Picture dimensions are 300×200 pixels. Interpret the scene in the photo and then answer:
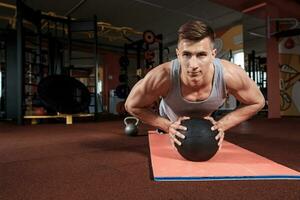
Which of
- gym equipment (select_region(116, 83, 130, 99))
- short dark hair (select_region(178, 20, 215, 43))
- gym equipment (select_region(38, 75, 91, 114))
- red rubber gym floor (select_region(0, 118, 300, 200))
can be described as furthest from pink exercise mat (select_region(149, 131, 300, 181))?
gym equipment (select_region(116, 83, 130, 99))

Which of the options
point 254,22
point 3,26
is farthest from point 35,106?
point 254,22

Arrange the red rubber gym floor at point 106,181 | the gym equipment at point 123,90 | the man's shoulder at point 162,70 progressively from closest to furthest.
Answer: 1. the red rubber gym floor at point 106,181
2. the man's shoulder at point 162,70
3. the gym equipment at point 123,90

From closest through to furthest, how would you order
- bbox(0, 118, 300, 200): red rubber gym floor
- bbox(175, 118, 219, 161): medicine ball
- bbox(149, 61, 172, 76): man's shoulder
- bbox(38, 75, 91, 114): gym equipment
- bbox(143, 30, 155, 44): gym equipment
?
bbox(0, 118, 300, 200): red rubber gym floor, bbox(175, 118, 219, 161): medicine ball, bbox(149, 61, 172, 76): man's shoulder, bbox(38, 75, 91, 114): gym equipment, bbox(143, 30, 155, 44): gym equipment

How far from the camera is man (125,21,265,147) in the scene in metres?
1.18

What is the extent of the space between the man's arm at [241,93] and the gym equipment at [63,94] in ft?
9.56

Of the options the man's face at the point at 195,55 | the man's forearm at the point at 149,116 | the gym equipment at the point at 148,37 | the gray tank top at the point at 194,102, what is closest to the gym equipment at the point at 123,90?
the gym equipment at the point at 148,37

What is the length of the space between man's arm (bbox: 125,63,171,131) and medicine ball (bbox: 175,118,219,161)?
0.63 feet

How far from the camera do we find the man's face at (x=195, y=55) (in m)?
1.16

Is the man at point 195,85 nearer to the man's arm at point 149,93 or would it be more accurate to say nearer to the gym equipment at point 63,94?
the man's arm at point 149,93

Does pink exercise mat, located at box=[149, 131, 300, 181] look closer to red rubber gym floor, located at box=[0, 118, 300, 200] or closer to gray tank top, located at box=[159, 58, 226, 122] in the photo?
red rubber gym floor, located at box=[0, 118, 300, 200]

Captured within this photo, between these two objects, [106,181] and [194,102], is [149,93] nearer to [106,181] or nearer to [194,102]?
[194,102]

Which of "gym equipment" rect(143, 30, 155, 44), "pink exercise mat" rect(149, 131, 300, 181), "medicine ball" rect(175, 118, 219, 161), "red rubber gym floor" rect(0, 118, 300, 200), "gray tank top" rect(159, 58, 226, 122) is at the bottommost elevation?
"red rubber gym floor" rect(0, 118, 300, 200)

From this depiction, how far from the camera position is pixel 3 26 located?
6.38 metres

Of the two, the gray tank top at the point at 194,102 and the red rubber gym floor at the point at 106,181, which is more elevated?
the gray tank top at the point at 194,102
